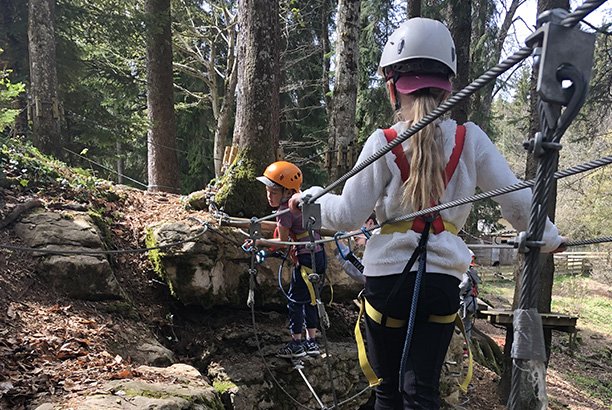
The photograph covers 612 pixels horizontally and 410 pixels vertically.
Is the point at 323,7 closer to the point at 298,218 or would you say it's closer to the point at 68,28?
the point at 68,28

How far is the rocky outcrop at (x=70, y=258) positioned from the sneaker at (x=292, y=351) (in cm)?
174

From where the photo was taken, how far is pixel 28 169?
5.21 metres

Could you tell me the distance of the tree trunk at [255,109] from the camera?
19.0ft

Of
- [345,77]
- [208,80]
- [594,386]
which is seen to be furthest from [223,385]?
[208,80]

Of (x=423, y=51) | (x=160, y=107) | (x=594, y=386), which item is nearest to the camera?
(x=423, y=51)

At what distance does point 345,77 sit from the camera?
25.5ft

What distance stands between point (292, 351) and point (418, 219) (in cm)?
Result: 325

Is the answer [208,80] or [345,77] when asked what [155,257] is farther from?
[208,80]

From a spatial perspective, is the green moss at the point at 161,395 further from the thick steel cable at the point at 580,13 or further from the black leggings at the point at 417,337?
the thick steel cable at the point at 580,13

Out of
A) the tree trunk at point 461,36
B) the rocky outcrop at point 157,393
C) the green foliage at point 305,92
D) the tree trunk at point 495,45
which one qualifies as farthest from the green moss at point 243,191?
the tree trunk at point 495,45

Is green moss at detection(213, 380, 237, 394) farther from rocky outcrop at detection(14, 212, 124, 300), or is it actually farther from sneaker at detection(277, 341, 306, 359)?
rocky outcrop at detection(14, 212, 124, 300)

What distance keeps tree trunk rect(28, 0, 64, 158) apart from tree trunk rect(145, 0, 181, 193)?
1672 millimetres

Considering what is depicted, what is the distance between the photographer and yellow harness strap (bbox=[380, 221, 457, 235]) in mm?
1925

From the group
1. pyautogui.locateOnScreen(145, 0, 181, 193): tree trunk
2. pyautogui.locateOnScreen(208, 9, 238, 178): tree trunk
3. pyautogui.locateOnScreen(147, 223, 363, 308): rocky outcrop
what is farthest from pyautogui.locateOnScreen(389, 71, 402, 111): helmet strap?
pyautogui.locateOnScreen(208, 9, 238, 178): tree trunk
